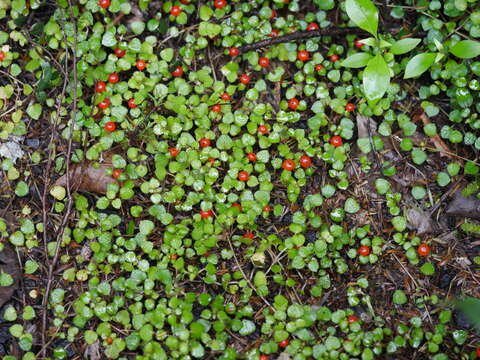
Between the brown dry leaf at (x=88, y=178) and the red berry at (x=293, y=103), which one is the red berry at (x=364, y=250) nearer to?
the red berry at (x=293, y=103)

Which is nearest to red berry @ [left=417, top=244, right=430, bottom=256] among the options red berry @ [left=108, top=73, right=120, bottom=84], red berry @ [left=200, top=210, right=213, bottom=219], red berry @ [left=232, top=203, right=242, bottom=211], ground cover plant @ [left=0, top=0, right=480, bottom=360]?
ground cover plant @ [left=0, top=0, right=480, bottom=360]

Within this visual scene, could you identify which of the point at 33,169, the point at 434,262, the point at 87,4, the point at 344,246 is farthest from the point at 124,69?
the point at 434,262

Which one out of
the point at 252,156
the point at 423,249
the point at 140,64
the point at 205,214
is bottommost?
the point at 423,249

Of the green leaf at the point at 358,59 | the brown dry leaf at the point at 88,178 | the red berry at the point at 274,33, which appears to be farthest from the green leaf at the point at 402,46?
the brown dry leaf at the point at 88,178

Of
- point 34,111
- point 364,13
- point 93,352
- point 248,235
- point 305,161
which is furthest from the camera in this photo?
point 34,111

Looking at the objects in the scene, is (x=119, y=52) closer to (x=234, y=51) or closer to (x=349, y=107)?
(x=234, y=51)

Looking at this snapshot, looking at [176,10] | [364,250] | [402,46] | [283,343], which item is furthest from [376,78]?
[283,343]
